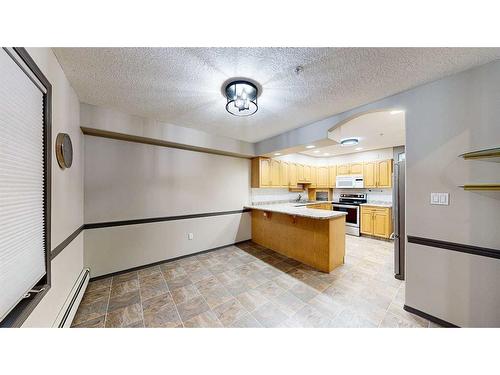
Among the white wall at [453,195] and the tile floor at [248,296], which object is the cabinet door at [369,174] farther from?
the white wall at [453,195]

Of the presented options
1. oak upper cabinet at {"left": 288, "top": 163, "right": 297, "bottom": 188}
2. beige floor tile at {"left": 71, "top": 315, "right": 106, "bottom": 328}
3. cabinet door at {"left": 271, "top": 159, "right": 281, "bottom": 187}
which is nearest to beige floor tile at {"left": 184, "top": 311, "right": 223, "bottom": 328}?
beige floor tile at {"left": 71, "top": 315, "right": 106, "bottom": 328}

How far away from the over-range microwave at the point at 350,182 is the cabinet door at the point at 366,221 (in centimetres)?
73

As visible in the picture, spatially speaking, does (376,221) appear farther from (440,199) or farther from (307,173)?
(440,199)

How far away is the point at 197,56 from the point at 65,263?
224 centimetres

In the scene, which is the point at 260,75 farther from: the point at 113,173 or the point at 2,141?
the point at 113,173

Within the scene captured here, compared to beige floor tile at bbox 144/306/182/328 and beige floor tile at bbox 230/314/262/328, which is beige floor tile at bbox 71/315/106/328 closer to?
beige floor tile at bbox 144/306/182/328

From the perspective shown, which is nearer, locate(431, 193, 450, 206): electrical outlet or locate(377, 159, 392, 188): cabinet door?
locate(431, 193, 450, 206): electrical outlet

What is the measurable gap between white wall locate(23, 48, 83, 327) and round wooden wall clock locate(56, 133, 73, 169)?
0.05 metres

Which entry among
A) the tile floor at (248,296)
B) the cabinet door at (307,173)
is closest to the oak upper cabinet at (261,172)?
the cabinet door at (307,173)

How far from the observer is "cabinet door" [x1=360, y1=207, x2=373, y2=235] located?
4.42 m

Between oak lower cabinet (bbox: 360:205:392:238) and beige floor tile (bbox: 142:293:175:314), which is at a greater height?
oak lower cabinet (bbox: 360:205:392:238)

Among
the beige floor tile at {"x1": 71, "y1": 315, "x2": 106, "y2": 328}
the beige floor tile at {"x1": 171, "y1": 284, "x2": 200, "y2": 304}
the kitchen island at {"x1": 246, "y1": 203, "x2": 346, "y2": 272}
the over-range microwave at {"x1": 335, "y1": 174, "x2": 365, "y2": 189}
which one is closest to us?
the beige floor tile at {"x1": 71, "y1": 315, "x2": 106, "y2": 328}

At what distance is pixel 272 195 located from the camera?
15.9 ft
